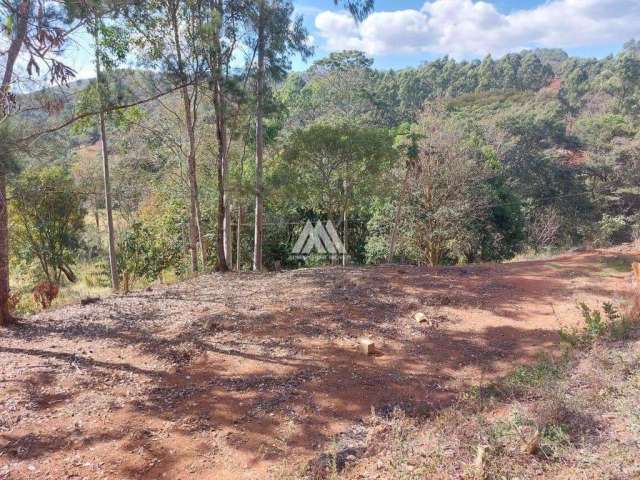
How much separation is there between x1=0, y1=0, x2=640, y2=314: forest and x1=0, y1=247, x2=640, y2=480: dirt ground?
1882 mm

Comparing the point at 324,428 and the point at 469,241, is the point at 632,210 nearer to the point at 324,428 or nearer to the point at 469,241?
the point at 469,241

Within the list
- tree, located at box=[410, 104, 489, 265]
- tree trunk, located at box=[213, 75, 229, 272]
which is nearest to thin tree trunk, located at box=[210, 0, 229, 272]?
tree trunk, located at box=[213, 75, 229, 272]

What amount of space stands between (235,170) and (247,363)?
27.4ft

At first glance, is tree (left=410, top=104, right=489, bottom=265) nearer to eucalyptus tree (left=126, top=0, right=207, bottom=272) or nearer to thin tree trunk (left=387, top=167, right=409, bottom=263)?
thin tree trunk (left=387, top=167, right=409, bottom=263)

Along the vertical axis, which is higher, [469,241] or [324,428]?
[469,241]

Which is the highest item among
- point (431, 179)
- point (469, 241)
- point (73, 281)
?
point (431, 179)

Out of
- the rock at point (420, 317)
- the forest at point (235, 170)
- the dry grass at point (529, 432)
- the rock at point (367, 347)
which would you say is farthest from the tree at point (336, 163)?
the dry grass at point (529, 432)

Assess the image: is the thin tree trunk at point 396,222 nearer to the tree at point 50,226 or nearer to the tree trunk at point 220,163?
the tree trunk at point 220,163

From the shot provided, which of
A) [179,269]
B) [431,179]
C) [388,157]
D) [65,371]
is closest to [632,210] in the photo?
[431,179]

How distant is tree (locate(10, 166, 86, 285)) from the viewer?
39.9 feet

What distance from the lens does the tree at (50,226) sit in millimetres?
12172

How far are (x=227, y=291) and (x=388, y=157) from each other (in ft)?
17.6

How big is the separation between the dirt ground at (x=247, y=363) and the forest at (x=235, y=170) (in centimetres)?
188

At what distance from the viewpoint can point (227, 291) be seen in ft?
22.0
